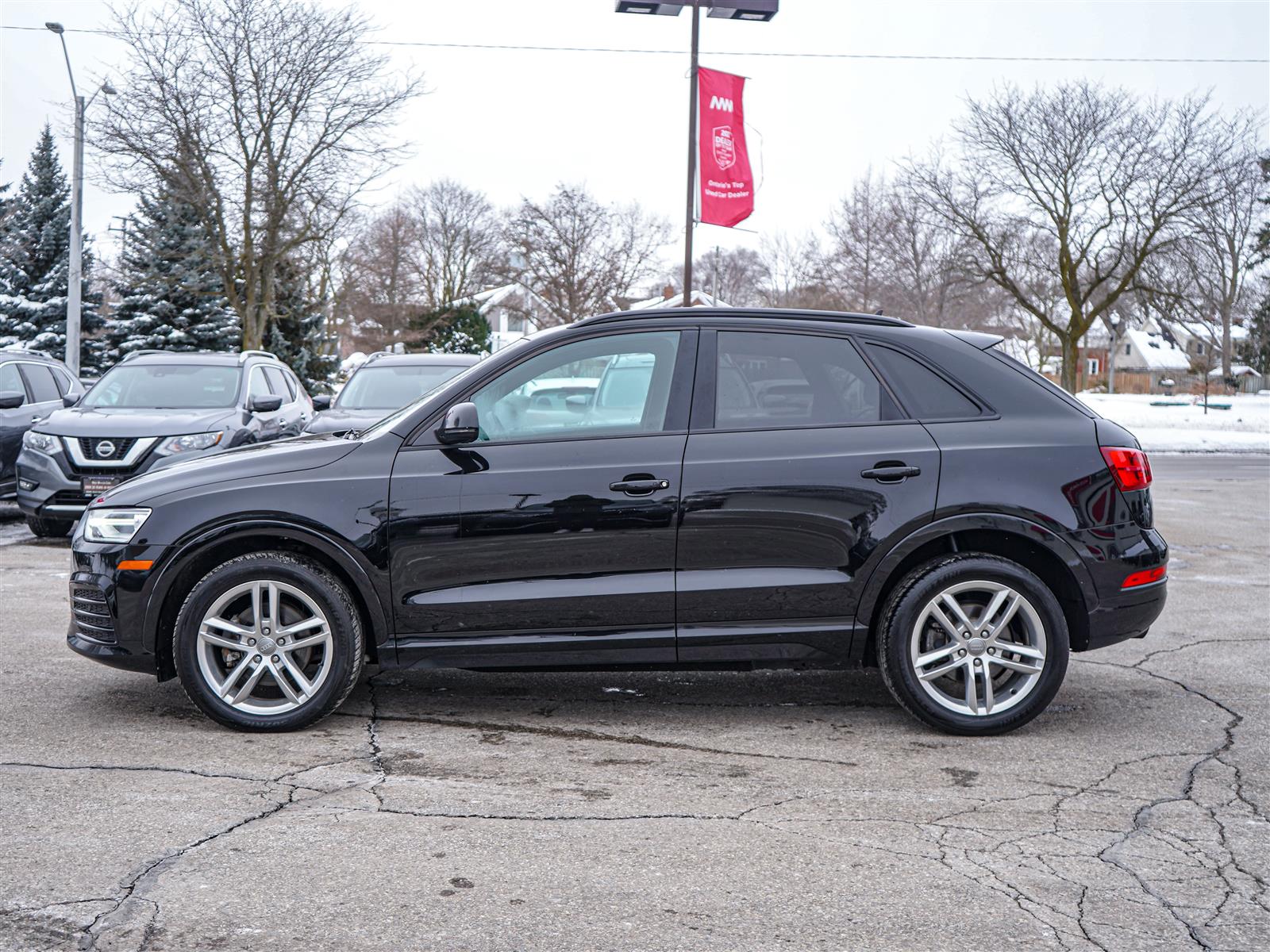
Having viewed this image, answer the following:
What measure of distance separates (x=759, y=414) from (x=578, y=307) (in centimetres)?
3970

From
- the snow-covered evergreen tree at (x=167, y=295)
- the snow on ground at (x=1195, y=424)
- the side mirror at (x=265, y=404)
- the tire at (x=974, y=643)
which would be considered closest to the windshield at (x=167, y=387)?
the side mirror at (x=265, y=404)

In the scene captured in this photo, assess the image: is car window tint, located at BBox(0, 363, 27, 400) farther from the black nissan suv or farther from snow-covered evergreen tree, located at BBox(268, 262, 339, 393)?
snow-covered evergreen tree, located at BBox(268, 262, 339, 393)

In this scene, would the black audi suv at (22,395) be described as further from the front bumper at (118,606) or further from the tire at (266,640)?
the tire at (266,640)

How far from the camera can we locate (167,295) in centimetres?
4025

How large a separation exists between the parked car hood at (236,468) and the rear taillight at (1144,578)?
3255 mm

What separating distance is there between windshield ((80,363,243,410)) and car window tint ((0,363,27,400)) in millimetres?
1477

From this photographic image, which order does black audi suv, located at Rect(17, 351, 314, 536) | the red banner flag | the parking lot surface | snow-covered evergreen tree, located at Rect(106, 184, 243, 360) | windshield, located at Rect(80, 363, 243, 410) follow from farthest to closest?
snow-covered evergreen tree, located at Rect(106, 184, 243, 360), the red banner flag, windshield, located at Rect(80, 363, 243, 410), black audi suv, located at Rect(17, 351, 314, 536), the parking lot surface

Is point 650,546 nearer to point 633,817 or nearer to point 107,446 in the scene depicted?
point 633,817

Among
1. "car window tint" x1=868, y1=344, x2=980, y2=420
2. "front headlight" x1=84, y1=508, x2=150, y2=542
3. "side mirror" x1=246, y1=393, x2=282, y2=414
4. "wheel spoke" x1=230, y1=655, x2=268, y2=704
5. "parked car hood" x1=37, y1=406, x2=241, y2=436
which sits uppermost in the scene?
"car window tint" x1=868, y1=344, x2=980, y2=420

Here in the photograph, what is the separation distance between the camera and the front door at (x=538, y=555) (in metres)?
5.13

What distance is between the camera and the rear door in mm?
5160

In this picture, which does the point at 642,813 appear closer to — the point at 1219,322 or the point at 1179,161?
the point at 1179,161

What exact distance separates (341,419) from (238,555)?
689 cm

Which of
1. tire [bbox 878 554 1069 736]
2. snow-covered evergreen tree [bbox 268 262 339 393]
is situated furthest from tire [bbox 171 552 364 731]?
snow-covered evergreen tree [bbox 268 262 339 393]
